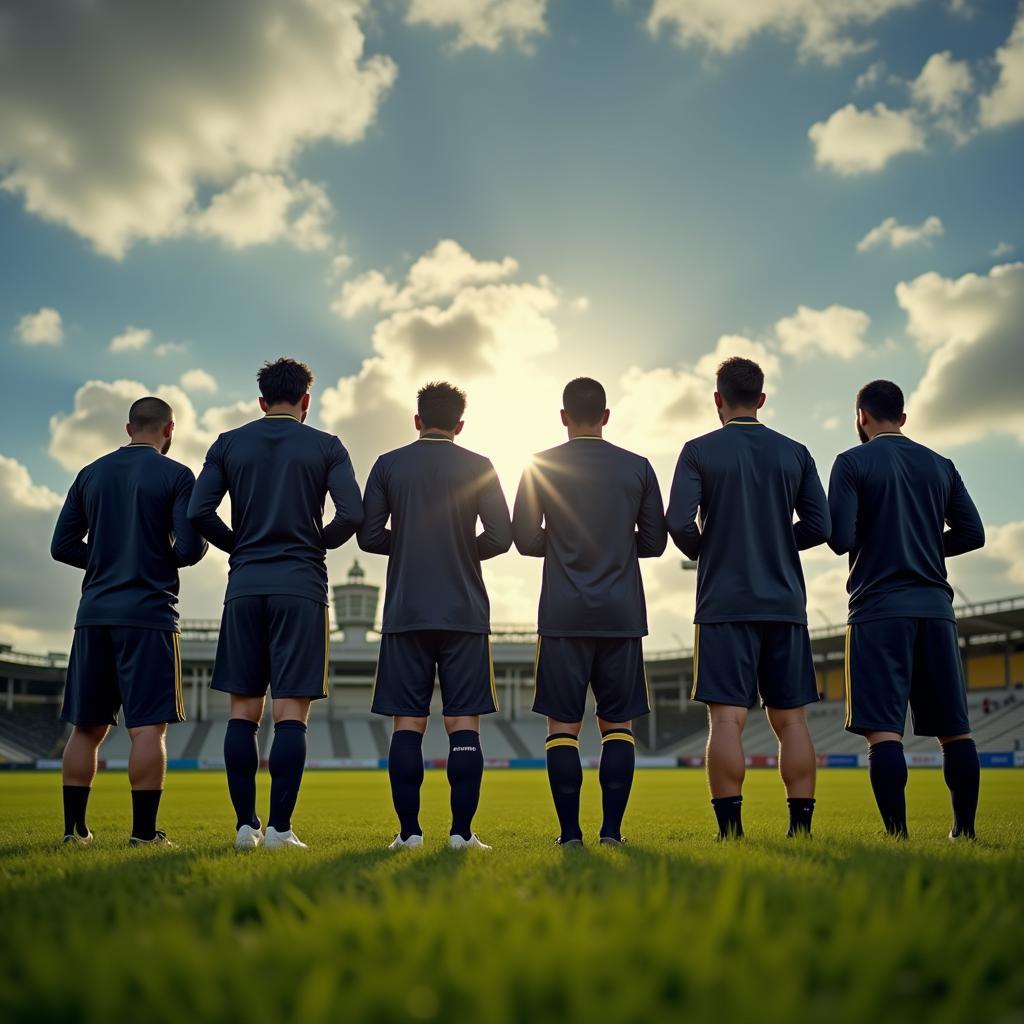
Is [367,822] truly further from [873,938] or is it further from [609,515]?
[873,938]

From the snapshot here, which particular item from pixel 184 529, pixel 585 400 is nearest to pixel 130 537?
pixel 184 529

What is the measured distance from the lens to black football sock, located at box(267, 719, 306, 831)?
15.6 feet

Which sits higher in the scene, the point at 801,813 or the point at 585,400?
the point at 585,400

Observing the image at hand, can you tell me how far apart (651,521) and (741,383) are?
1.02 meters

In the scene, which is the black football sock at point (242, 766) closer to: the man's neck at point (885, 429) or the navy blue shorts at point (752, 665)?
the navy blue shorts at point (752, 665)

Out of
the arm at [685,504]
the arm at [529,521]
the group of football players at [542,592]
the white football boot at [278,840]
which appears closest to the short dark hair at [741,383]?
the group of football players at [542,592]

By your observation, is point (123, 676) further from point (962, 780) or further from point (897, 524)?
point (962, 780)

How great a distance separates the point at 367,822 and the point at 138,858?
492 centimetres

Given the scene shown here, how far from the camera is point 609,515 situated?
5.02 meters

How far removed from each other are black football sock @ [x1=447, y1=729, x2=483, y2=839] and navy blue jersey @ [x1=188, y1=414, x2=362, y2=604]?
1162mm

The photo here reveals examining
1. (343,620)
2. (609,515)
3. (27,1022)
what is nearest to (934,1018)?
(27,1022)

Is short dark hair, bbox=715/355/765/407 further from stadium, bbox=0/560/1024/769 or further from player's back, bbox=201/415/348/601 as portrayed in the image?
stadium, bbox=0/560/1024/769

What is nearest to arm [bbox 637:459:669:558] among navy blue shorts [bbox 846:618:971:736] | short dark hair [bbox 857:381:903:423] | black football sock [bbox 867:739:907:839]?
navy blue shorts [bbox 846:618:971:736]

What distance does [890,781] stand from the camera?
4992mm
